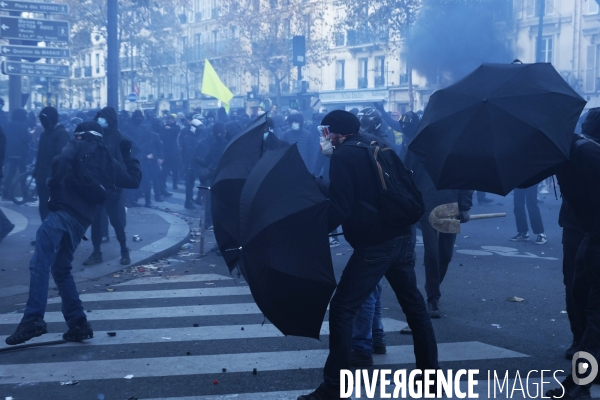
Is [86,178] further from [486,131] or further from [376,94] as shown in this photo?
[376,94]

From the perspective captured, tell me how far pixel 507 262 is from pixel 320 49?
42.5m

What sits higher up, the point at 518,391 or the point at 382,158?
the point at 382,158

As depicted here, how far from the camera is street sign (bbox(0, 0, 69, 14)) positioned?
56.6 ft

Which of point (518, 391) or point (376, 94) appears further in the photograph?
point (376, 94)

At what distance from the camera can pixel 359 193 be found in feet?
15.5

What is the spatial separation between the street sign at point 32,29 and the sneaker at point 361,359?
13.9m

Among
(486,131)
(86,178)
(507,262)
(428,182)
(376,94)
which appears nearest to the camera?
(486,131)

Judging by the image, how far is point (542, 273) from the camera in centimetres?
934

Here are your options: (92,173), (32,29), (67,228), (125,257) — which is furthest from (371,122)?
(32,29)

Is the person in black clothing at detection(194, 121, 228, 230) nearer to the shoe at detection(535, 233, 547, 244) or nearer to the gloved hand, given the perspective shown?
the shoe at detection(535, 233, 547, 244)

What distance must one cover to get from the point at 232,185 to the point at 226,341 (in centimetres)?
187

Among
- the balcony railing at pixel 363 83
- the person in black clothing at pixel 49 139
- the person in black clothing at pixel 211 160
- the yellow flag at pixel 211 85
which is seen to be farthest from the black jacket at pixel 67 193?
the balcony railing at pixel 363 83

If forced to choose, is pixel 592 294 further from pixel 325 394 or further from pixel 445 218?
pixel 445 218

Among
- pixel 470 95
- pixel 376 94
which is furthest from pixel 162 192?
pixel 376 94
